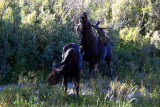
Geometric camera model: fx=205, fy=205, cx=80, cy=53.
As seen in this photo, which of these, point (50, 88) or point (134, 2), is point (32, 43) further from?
point (134, 2)

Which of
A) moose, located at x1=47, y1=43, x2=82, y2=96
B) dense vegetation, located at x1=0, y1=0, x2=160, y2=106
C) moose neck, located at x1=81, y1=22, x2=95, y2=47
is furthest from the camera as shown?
moose neck, located at x1=81, y1=22, x2=95, y2=47

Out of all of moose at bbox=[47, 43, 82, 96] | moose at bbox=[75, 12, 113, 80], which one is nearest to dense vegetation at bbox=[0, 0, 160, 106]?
moose at bbox=[47, 43, 82, 96]

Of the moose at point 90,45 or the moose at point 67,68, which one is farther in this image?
the moose at point 90,45

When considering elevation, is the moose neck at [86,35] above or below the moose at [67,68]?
above

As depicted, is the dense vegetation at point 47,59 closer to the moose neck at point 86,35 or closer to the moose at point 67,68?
the moose at point 67,68

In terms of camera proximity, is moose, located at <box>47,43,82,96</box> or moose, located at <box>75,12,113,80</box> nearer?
moose, located at <box>47,43,82,96</box>

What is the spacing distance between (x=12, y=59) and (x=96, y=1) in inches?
514

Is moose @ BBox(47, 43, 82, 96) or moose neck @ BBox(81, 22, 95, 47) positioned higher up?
moose neck @ BBox(81, 22, 95, 47)

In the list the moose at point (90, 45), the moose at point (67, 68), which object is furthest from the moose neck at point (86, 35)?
the moose at point (67, 68)

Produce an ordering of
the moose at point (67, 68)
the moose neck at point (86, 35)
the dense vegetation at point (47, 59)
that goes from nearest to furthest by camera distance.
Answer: the moose at point (67, 68) < the dense vegetation at point (47, 59) < the moose neck at point (86, 35)

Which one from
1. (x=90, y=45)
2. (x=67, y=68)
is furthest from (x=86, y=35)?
(x=67, y=68)

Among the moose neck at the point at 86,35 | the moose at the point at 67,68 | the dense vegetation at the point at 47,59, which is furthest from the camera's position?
the moose neck at the point at 86,35

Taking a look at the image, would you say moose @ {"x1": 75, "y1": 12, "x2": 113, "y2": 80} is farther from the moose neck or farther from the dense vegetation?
the dense vegetation

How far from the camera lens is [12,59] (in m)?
9.69
